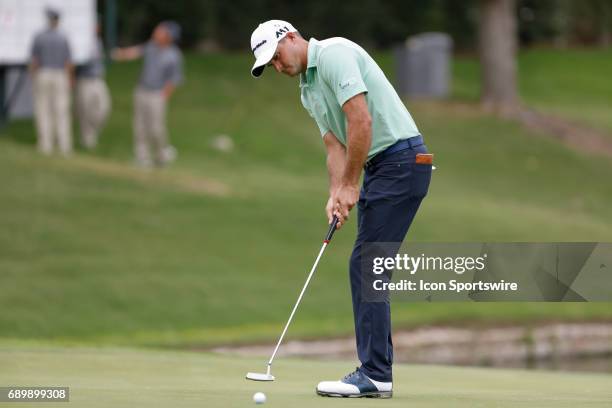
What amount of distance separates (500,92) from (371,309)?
26.4m

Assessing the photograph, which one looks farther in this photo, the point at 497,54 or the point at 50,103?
the point at 497,54

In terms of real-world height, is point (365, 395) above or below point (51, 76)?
below

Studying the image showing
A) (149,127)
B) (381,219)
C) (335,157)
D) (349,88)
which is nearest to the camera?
(349,88)

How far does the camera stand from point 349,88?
6629 mm

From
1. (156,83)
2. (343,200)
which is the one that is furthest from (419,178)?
(156,83)

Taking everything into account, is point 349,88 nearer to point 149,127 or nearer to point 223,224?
point 223,224

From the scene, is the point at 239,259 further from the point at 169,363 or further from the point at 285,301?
the point at 169,363

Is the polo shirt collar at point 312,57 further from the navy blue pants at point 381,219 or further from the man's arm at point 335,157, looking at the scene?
the navy blue pants at point 381,219

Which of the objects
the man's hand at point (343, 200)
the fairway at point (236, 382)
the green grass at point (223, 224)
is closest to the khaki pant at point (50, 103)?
the green grass at point (223, 224)

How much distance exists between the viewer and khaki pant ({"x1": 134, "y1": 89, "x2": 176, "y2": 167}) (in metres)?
22.3

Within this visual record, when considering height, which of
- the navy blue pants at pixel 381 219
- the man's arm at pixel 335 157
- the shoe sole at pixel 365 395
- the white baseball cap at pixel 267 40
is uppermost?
the white baseball cap at pixel 267 40

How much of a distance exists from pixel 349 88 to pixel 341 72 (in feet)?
0.30

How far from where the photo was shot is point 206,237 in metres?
19.8

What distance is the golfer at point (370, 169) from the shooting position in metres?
6.80
